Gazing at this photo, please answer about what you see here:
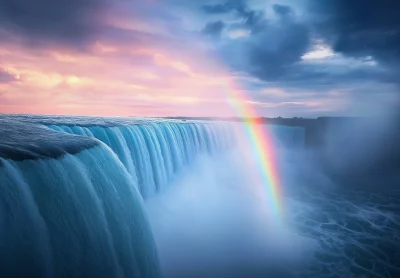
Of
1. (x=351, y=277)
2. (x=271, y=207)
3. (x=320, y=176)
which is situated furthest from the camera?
(x=320, y=176)

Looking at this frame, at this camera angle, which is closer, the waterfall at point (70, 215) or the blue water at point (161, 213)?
the waterfall at point (70, 215)

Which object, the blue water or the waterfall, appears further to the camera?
the blue water

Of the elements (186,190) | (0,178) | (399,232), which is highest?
(0,178)

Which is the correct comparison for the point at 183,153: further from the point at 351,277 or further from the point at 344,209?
the point at 351,277

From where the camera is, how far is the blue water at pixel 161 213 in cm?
438

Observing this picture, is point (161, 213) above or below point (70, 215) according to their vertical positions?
below

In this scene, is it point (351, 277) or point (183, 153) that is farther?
point (183, 153)

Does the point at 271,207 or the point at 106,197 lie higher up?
the point at 106,197

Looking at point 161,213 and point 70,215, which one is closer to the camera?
point 70,215

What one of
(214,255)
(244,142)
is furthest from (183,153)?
(244,142)

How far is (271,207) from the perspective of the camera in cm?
1636

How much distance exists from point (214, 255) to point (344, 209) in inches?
445

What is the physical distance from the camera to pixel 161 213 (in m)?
13.2

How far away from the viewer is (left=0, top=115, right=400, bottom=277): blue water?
14.4 ft
